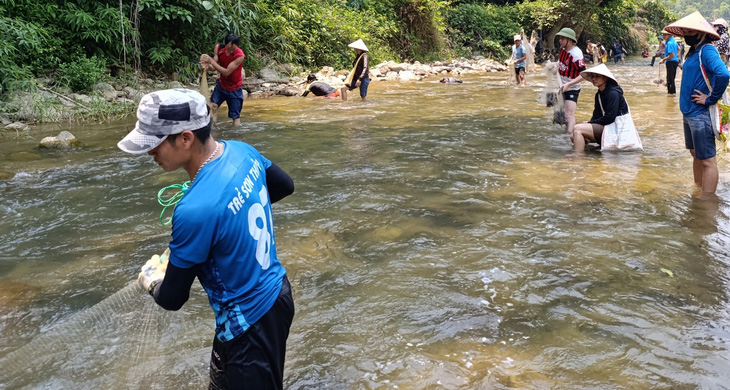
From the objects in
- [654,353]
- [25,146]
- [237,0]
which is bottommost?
[654,353]

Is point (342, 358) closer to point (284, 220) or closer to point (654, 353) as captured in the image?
point (654, 353)

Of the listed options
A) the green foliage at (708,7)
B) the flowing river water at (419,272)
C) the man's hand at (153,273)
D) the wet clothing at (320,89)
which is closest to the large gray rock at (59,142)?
the flowing river water at (419,272)

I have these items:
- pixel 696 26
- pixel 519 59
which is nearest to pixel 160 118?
pixel 696 26

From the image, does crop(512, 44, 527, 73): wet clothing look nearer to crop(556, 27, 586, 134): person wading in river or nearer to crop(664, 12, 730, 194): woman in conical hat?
crop(556, 27, 586, 134): person wading in river

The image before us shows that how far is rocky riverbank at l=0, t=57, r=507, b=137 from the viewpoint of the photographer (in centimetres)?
1013

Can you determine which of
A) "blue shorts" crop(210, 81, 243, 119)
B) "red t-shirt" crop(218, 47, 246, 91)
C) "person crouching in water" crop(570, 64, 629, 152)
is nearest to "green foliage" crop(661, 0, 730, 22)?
"person crouching in water" crop(570, 64, 629, 152)

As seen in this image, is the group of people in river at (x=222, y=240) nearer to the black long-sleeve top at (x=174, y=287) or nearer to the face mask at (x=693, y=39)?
the black long-sleeve top at (x=174, y=287)

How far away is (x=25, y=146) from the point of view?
8539mm

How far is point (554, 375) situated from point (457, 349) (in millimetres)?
538

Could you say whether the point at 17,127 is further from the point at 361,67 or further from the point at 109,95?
the point at 361,67

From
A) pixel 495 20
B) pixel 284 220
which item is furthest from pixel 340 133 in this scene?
pixel 495 20

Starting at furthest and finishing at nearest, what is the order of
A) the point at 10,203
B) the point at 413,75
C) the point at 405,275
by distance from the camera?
the point at 413,75
the point at 10,203
the point at 405,275

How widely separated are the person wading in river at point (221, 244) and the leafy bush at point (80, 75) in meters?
11.1

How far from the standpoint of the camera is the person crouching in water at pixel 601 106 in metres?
7.11
